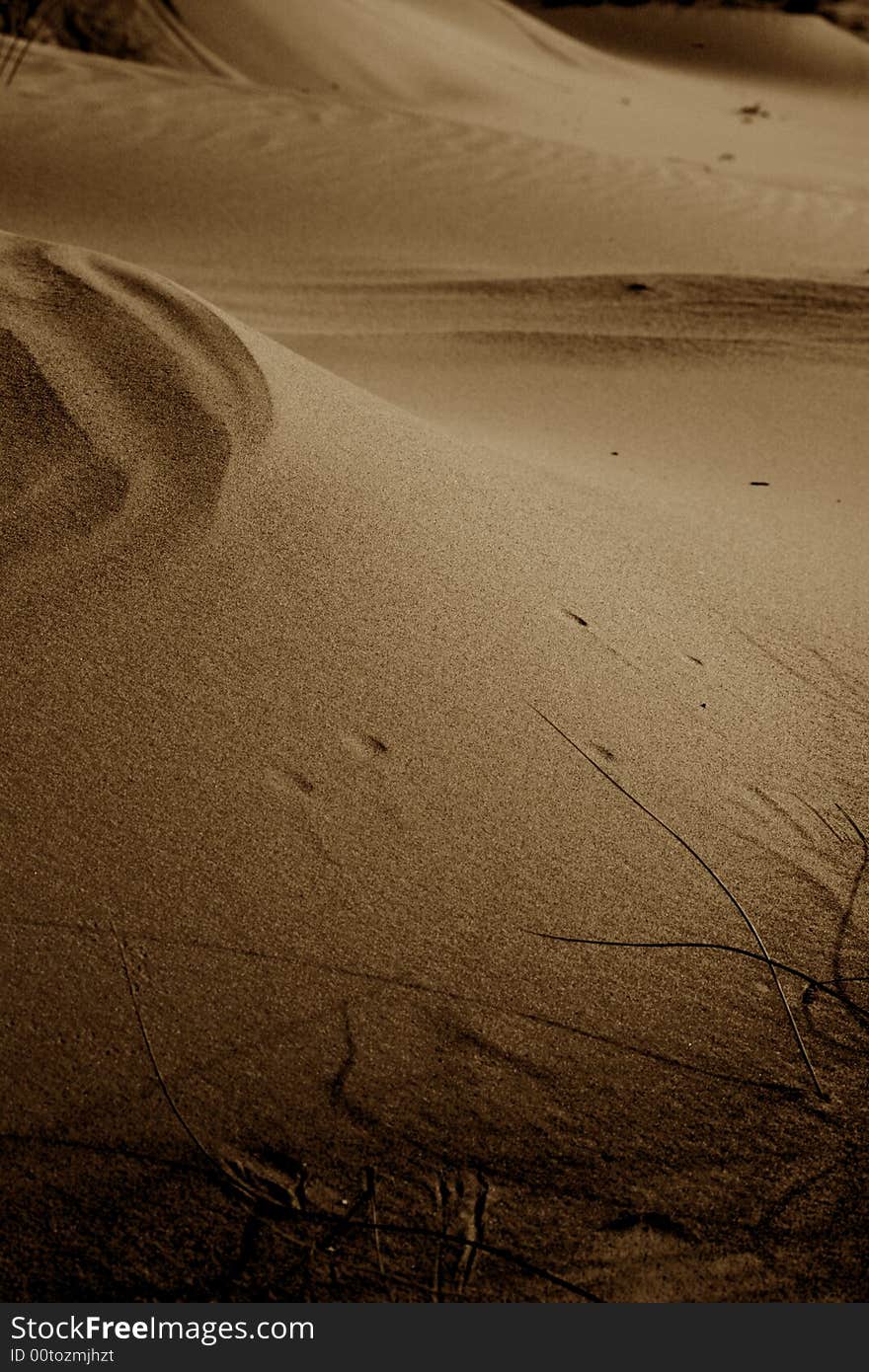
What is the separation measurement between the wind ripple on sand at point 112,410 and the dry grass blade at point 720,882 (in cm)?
76

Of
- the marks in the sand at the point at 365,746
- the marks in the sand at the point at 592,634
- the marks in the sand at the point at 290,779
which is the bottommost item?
the marks in the sand at the point at 290,779

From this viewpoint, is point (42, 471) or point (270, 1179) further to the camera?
point (42, 471)

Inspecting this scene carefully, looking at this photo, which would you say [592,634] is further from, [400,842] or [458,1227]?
[458,1227]

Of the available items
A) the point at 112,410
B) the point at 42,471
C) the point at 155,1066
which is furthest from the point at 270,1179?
the point at 112,410

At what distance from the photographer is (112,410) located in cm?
204

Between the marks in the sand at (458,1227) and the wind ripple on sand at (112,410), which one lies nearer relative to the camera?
the marks in the sand at (458,1227)

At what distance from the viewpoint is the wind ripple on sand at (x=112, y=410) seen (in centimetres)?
186

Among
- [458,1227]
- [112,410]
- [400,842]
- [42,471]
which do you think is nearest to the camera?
[458,1227]

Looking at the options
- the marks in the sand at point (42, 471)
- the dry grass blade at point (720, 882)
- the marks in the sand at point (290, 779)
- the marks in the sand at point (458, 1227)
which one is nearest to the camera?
the marks in the sand at point (458, 1227)

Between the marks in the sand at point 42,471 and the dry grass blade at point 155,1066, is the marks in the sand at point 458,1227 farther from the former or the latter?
the marks in the sand at point 42,471

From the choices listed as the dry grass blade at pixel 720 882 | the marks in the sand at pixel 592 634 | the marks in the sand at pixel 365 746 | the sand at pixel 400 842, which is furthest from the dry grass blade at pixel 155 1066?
the marks in the sand at pixel 592 634

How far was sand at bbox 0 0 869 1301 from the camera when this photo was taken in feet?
3.98

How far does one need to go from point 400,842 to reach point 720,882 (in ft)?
1.56

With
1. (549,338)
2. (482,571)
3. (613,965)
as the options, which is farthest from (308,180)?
(613,965)
